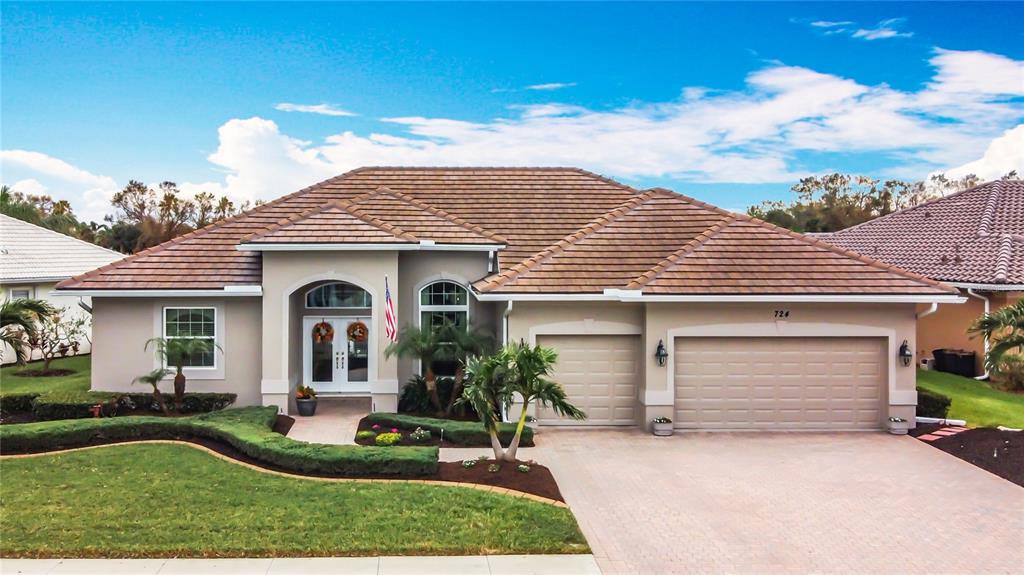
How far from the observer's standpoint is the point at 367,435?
1320 centimetres

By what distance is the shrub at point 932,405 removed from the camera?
49.5 ft

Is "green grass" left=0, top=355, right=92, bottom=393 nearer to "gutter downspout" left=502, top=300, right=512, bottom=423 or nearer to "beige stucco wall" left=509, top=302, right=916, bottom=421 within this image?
"gutter downspout" left=502, top=300, right=512, bottom=423

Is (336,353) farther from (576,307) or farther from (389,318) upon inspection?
(576,307)

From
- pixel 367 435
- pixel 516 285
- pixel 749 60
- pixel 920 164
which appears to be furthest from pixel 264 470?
pixel 920 164

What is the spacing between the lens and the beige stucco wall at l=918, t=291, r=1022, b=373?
19503 mm

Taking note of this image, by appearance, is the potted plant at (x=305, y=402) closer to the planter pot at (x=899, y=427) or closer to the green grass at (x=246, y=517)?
the green grass at (x=246, y=517)

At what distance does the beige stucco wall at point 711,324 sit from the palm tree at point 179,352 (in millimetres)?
6494

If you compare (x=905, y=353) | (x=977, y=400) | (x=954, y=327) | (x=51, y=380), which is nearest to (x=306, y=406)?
(x=51, y=380)

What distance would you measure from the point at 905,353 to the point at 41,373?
2131cm

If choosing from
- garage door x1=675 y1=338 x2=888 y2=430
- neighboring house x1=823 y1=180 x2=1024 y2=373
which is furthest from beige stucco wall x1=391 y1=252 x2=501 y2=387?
neighboring house x1=823 y1=180 x2=1024 y2=373

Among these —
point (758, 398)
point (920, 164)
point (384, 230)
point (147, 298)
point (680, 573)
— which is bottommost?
point (680, 573)

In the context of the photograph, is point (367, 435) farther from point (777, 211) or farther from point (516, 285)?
point (777, 211)

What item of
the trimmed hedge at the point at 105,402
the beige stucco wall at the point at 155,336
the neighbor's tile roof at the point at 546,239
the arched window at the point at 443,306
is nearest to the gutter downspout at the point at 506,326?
the neighbor's tile roof at the point at 546,239

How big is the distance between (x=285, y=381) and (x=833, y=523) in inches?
423
